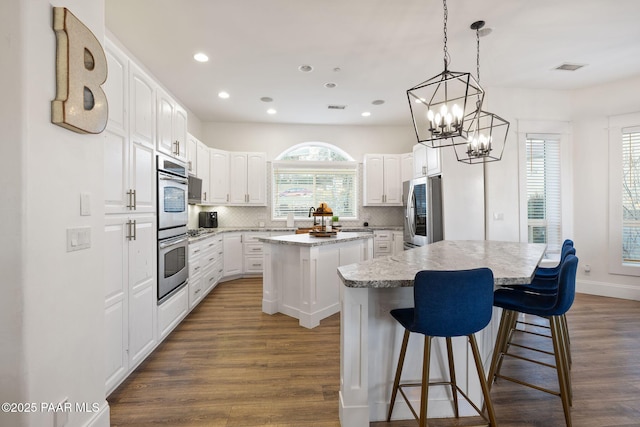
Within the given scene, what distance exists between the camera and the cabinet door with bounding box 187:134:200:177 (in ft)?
Answer: 14.1

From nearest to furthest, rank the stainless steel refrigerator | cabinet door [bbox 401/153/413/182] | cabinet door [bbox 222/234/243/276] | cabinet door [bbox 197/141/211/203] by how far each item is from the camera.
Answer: the stainless steel refrigerator, cabinet door [bbox 197/141/211/203], cabinet door [bbox 222/234/243/276], cabinet door [bbox 401/153/413/182]

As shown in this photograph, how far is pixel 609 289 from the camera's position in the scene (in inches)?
161

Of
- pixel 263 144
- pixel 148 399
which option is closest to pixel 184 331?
pixel 148 399

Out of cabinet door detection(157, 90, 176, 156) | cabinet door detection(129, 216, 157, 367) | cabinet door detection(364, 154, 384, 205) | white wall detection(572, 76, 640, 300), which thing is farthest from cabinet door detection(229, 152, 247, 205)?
white wall detection(572, 76, 640, 300)

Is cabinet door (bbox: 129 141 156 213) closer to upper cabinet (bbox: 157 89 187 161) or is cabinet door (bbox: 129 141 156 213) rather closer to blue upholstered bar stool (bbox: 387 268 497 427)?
upper cabinet (bbox: 157 89 187 161)

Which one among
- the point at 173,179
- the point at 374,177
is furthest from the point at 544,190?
the point at 173,179

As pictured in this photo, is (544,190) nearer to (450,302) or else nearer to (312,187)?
(312,187)

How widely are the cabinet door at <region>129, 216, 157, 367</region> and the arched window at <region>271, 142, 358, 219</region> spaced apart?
12.2 feet

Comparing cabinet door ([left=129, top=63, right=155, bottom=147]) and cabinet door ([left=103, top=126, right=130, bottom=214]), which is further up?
cabinet door ([left=129, top=63, right=155, bottom=147])

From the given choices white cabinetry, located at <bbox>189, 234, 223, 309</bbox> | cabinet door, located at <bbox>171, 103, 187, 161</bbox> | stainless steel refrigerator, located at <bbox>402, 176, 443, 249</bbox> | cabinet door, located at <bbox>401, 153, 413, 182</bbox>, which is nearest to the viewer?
cabinet door, located at <bbox>171, 103, 187, 161</bbox>

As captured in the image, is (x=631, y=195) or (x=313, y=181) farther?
(x=313, y=181)

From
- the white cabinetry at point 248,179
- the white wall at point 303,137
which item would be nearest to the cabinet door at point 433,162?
the white wall at point 303,137

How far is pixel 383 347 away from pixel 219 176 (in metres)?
4.54

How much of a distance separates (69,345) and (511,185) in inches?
201
